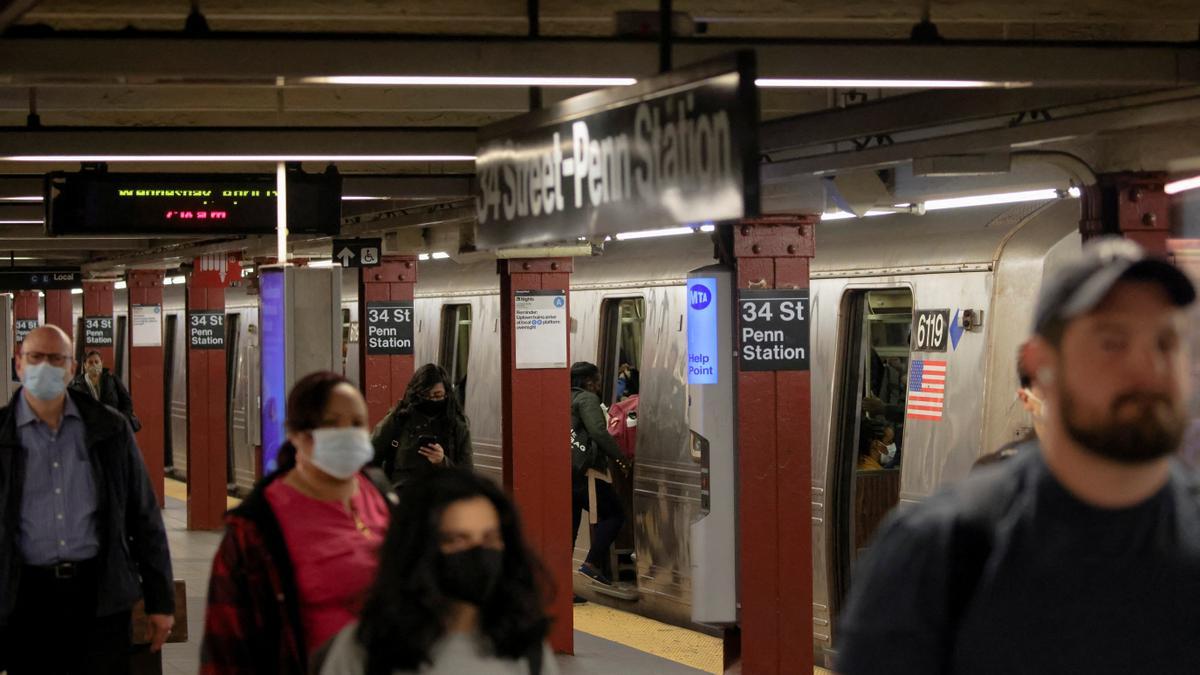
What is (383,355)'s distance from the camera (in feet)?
46.3

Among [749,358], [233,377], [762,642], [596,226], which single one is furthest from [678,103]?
[233,377]

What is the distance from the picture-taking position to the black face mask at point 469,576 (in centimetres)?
295

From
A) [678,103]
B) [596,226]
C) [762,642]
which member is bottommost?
[762,642]

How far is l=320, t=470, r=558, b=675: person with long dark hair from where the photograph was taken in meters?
2.91

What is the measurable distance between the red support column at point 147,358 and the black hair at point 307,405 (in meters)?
16.9

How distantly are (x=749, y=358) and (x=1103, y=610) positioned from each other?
254 inches

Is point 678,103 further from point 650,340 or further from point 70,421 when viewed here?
point 650,340

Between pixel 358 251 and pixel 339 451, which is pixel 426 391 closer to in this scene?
pixel 358 251

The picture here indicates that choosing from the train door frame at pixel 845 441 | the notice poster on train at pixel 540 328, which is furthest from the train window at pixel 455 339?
the train door frame at pixel 845 441

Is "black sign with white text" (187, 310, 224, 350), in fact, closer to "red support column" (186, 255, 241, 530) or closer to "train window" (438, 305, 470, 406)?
"red support column" (186, 255, 241, 530)

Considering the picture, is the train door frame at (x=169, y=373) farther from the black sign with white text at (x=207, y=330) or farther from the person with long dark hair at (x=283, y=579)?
the person with long dark hair at (x=283, y=579)

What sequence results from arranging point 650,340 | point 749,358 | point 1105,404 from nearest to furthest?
point 1105,404 → point 749,358 → point 650,340

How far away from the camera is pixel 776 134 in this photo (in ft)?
27.0

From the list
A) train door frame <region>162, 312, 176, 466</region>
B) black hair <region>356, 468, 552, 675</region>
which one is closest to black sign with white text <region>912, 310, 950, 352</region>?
black hair <region>356, 468, 552, 675</region>
